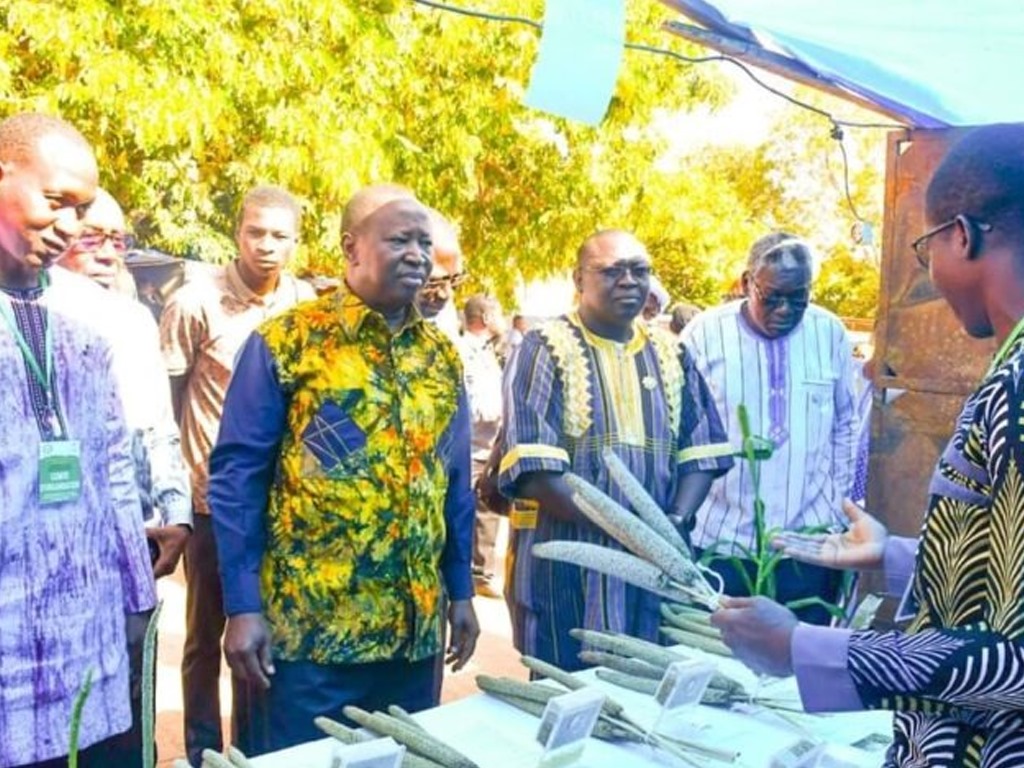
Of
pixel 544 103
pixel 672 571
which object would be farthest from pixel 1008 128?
pixel 544 103

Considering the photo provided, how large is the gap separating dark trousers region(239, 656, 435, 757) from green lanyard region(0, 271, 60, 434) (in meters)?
0.90

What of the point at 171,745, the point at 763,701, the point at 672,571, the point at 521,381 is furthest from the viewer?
the point at 171,745

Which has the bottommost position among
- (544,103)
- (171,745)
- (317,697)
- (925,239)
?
(171,745)

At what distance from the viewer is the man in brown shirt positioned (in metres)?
4.32

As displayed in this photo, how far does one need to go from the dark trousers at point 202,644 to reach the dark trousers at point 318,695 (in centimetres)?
115

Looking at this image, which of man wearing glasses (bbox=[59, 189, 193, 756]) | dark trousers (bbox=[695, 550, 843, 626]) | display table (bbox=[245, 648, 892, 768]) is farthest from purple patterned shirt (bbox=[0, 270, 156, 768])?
dark trousers (bbox=[695, 550, 843, 626])

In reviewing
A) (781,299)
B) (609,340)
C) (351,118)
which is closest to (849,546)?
(609,340)

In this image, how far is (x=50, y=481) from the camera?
2426mm

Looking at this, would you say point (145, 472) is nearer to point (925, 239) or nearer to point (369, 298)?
point (369, 298)

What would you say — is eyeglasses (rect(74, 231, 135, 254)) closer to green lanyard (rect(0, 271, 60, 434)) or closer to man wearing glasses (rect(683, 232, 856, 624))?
green lanyard (rect(0, 271, 60, 434))

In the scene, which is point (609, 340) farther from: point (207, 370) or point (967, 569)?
point (967, 569)

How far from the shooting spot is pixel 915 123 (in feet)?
14.5

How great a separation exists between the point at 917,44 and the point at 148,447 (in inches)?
87.2

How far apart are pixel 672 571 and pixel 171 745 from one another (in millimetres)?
3174
